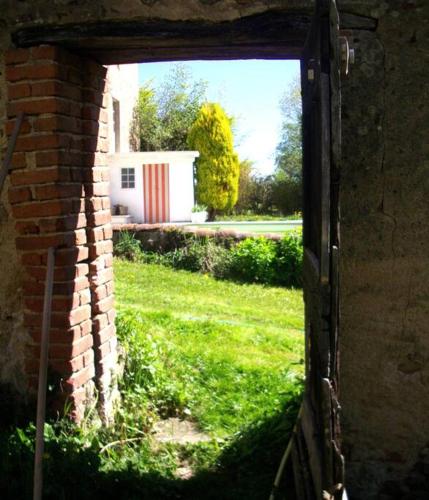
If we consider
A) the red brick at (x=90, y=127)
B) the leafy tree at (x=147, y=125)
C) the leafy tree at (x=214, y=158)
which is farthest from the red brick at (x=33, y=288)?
the leafy tree at (x=147, y=125)

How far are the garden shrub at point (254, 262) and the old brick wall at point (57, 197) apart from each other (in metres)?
8.28

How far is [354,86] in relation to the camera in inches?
126

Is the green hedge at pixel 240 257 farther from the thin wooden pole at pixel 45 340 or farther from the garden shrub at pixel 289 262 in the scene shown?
the thin wooden pole at pixel 45 340

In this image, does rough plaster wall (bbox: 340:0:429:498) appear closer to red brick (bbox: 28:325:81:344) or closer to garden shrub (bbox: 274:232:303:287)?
red brick (bbox: 28:325:81:344)

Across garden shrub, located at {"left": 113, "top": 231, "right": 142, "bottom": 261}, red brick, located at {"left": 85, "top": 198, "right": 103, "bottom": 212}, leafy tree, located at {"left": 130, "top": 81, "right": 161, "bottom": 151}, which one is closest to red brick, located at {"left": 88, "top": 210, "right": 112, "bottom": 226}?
red brick, located at {"left": 85, "top": 198, "right": 103, "bottom": 212}

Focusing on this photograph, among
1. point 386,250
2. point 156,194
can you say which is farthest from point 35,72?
point 156,194

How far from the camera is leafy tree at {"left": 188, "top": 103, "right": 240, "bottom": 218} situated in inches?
908

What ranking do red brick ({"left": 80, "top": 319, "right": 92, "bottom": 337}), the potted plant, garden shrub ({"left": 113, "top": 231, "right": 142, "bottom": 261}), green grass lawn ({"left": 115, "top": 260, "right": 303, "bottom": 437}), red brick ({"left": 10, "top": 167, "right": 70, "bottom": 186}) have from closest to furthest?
1. red brick ({"left": 10, "top": 167, "right": 70, "bottom": 186})
2. red brick ({"left": 80, "top": 319, "right": 92, "bottom": 337})
3. green grass lawn ({"left": 115, "top": 260, "right": 303, "bottom": 437})
4. garden shrub ({"left": 113, "top": 231, "right": 142, "bottom": 261})
5. the potted plant

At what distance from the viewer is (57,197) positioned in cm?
352

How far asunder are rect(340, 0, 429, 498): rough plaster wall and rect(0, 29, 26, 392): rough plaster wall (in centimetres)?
198

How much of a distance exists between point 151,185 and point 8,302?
618 inches

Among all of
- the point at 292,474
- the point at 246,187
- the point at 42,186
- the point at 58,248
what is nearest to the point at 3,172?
the point at 42,186

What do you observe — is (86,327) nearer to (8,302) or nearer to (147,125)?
(8,302)

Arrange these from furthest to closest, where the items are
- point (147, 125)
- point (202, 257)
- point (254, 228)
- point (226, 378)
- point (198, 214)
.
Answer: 1. point (147, 125)
2. point (198, 214)
3. point (254, 228)
4. point (202, 257)
5. point (226, 378)
